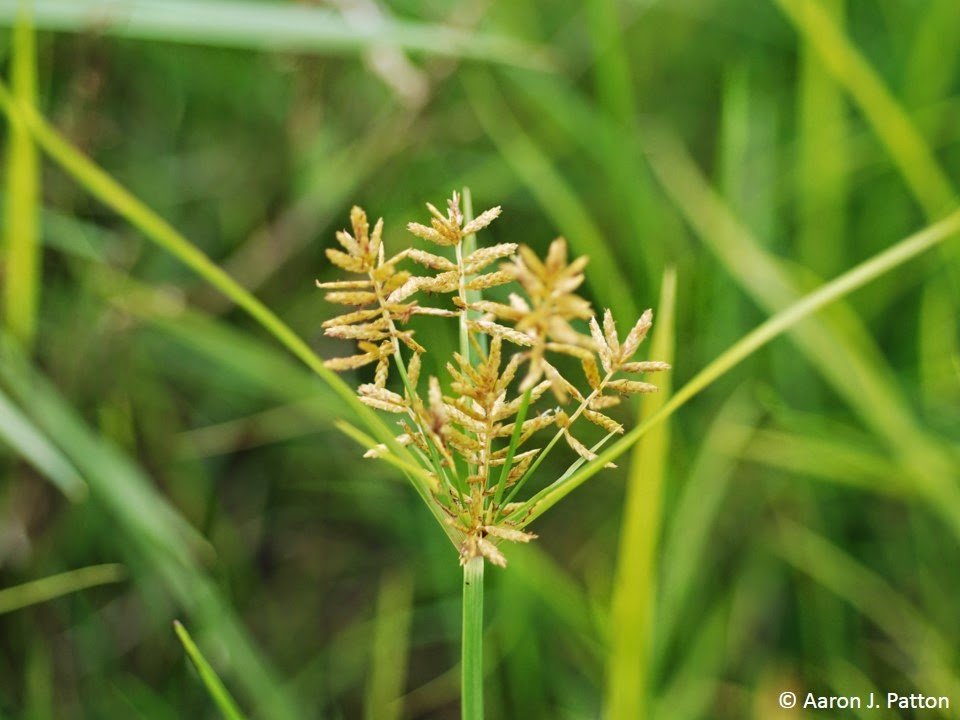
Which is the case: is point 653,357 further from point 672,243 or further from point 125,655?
point 125,655

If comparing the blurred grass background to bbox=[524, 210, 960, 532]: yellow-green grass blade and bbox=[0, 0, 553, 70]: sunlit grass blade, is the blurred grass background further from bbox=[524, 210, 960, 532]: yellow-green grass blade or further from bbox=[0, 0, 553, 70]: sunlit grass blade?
bbox=[524, 210, 960, 532]: yellow-green grass blade

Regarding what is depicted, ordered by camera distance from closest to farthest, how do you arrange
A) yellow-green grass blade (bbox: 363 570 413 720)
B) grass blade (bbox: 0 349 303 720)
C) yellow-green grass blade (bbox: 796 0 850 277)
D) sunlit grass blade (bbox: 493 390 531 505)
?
1. sunlit grass blade (bbox: 493 390 531 505)
2. grass blade (bbox: 0 349 303 720)
3. yellow-green grass blade (bbox: 363 570 413 720)
4. yellow-green grass blade (bbox: 796 0 850 277)

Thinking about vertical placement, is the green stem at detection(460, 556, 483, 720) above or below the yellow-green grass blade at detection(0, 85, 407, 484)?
below

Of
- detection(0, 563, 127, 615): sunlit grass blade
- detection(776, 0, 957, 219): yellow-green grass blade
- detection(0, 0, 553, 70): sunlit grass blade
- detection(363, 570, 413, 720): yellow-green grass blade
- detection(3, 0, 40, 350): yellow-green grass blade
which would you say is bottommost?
detection(363, 570, 413, 720): yellow-green grass blade

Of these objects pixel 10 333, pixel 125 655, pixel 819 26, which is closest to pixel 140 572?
pixel 125 655

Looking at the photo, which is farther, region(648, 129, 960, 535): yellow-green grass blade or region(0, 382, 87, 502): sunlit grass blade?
region(648, 129, 960, 535): yellow-green grass blade

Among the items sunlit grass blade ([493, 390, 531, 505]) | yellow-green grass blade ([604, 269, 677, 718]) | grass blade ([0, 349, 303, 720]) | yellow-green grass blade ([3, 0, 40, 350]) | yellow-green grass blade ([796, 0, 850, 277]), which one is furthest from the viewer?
yellow-green grass blade ([796, 0, 850, 277])

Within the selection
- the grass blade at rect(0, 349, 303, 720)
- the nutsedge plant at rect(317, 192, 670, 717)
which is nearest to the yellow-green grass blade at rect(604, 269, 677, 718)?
the nutsedge plant at rect(317, 192, 670, 717)

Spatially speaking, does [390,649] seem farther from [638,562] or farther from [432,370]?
[638,562]

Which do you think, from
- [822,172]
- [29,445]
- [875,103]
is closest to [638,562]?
[29,445]
